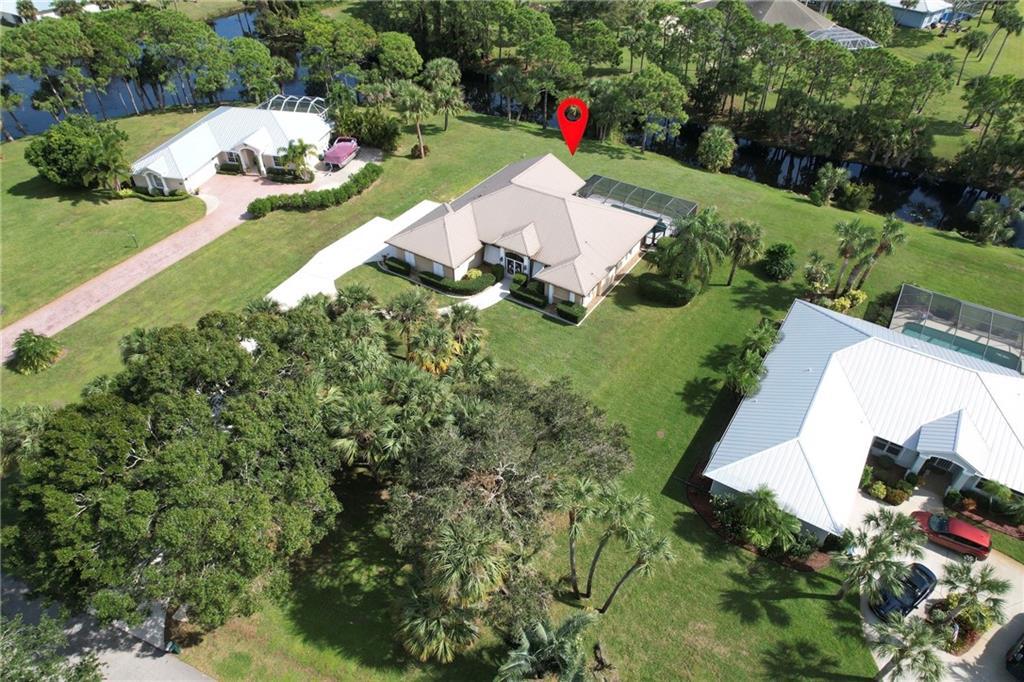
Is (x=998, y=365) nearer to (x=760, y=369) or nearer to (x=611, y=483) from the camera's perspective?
(x=760, y=369)

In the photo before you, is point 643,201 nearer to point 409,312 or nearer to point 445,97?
point 445,97

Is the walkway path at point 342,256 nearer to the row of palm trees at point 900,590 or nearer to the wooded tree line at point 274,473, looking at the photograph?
the wooded tree line at point 274,473

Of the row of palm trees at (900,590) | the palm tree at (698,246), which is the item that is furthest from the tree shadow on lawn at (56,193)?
the row of palm trees at (900,590)

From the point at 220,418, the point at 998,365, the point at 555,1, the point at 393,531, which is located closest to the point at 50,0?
the point at 555,1

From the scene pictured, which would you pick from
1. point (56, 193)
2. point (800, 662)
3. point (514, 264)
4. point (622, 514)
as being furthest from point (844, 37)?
point (56, 193)

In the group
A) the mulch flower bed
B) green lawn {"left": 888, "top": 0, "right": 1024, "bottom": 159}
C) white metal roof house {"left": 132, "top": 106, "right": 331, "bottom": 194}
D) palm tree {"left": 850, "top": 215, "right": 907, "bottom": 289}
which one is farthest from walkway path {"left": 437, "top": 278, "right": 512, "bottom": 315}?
green lawn {"left": 888, "top": 0, "right": 1024, "bottom": 159}

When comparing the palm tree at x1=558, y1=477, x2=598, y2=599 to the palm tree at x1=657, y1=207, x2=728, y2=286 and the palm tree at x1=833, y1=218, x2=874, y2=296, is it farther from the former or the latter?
the palm tree at x1=833, y1=218, x2=874, y2=296

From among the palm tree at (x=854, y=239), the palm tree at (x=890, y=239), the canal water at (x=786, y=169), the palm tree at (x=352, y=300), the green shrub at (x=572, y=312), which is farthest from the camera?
the canal water at (x=786, y=169)

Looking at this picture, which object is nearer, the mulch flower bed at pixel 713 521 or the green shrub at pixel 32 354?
the mulch flower bed at pixel 713 521
